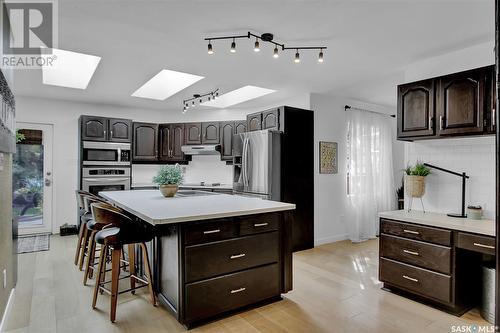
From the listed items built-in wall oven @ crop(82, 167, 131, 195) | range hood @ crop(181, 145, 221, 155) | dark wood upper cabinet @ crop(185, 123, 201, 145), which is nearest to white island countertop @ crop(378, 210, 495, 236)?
range hood @ crop(181, 145, 221, 155)

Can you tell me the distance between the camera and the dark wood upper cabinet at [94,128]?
5.34 metres

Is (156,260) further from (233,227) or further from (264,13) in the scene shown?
(264,13)

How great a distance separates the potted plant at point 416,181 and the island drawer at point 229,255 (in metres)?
1.60

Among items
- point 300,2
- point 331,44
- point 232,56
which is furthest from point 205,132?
point 300,2

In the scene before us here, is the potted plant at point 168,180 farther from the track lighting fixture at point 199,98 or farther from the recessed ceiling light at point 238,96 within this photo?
the recessed ceiling light at point 238,96

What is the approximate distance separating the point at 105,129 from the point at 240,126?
255 centimetres

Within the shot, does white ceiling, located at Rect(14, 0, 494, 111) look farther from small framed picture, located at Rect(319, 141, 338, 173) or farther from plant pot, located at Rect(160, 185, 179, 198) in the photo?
plant pot, located at Rect(160, 185, 179, 198)

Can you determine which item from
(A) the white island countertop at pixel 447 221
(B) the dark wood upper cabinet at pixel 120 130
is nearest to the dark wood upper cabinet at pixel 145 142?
(B) the dark wood upper cabinet at pixel 120 130

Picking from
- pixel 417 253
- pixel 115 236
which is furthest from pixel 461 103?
pixel 115 236

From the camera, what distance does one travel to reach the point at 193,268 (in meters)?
2.27

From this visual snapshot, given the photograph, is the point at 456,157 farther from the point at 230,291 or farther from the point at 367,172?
the point at 230,291

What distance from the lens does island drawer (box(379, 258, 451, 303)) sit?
8.38 ft

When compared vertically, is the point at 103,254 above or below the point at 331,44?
below

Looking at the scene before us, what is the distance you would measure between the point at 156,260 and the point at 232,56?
2.28m
